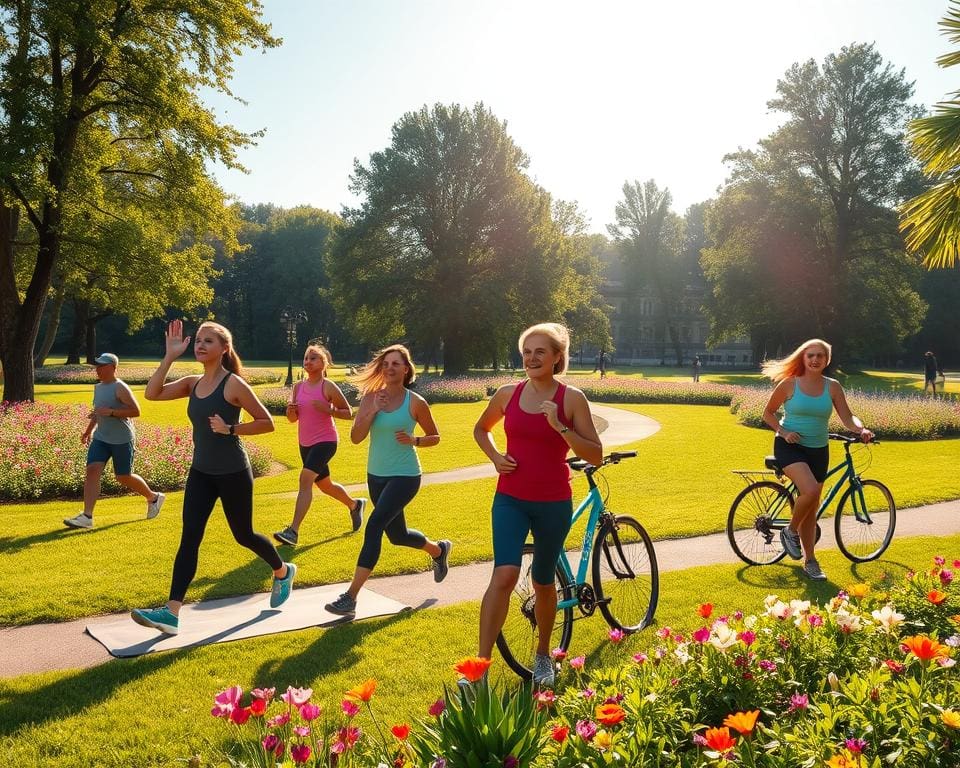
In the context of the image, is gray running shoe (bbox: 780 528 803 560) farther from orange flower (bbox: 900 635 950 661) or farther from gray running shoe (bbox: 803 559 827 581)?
orange flower (bbox: 900 635 950 661)

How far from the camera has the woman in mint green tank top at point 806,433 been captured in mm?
6824

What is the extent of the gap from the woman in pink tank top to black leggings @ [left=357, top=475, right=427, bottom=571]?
66.1 inches

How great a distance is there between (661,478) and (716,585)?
6403 mm

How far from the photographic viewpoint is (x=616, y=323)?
269 ft

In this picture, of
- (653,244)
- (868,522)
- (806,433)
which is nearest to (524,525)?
(806,433)

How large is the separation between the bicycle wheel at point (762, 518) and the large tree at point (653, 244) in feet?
211

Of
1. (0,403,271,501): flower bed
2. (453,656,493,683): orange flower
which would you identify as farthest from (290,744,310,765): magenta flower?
(0,403,271,501): flower bed

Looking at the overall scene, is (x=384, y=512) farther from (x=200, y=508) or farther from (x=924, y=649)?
(x=924, y=649)

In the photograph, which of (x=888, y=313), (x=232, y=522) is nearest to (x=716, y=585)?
→ (x=232, y=522)

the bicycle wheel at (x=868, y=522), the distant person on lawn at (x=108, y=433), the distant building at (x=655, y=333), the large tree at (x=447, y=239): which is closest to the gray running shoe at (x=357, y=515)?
the distant person on lawn at (x=108, y=433)

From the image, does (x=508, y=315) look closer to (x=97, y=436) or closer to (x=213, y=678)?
(x=97, y=436)

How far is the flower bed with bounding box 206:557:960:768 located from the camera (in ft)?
8.32

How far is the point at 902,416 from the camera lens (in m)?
19.8

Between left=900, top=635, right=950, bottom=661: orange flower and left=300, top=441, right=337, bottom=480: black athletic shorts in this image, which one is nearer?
left=900, top=635, right=950, bottom=661: orange flower
